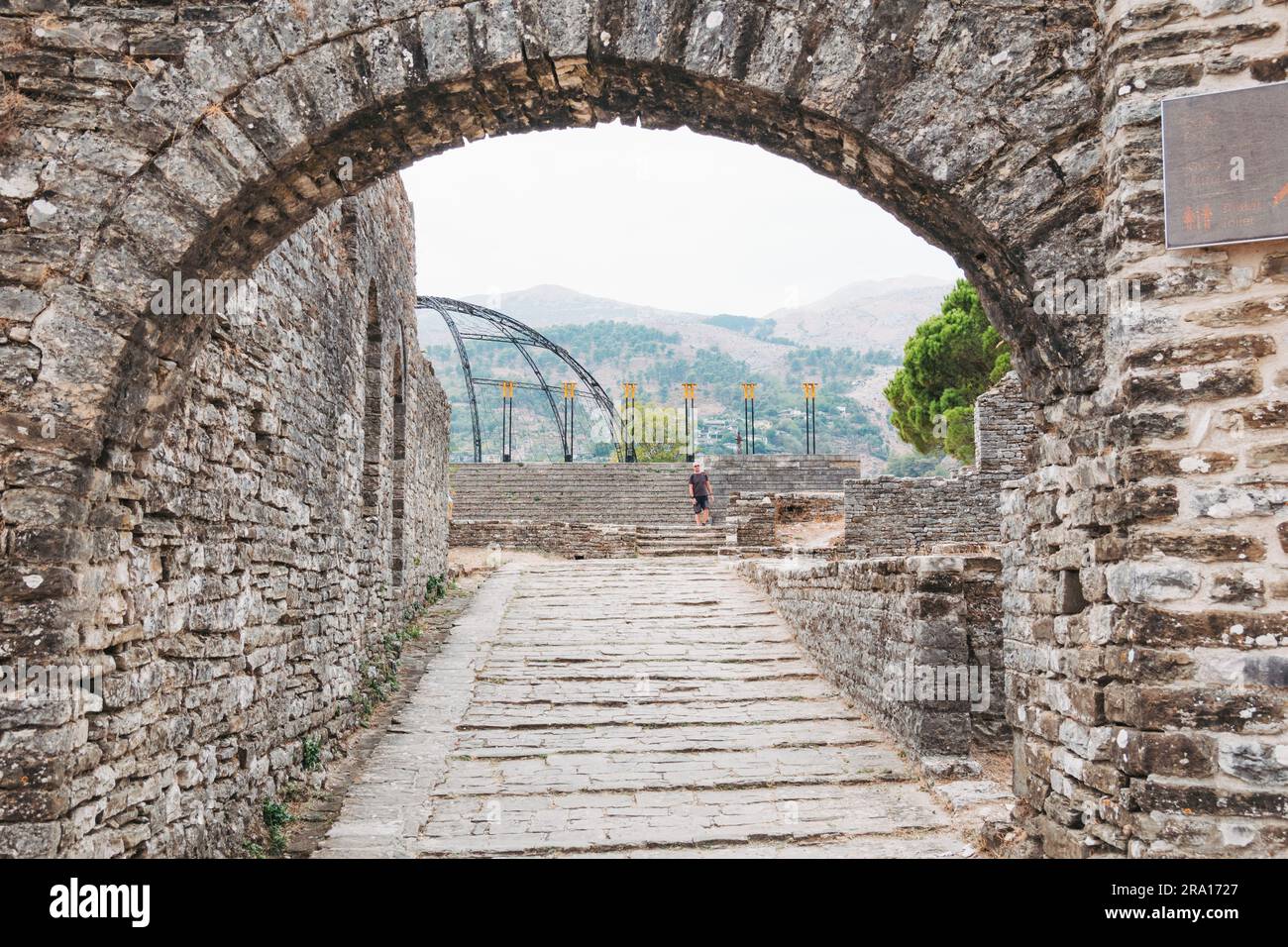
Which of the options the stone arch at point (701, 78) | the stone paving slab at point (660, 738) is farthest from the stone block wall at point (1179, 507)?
the stone paving slab at point (660, 738)

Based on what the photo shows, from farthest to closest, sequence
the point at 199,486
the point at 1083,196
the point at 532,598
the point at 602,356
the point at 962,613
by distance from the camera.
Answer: the point at 602,356
the point at 532,598
the point at 962,613
the point at 199,486
the point at 1083,196

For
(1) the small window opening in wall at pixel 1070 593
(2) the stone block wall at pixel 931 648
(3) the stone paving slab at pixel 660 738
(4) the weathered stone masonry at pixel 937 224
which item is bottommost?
(3) the stone paving slab at pixel 660 738

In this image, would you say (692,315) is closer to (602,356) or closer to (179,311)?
(602,356)

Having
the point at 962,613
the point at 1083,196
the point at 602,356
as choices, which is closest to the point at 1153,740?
the point at 1083,196

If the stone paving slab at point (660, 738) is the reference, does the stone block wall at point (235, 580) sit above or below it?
above

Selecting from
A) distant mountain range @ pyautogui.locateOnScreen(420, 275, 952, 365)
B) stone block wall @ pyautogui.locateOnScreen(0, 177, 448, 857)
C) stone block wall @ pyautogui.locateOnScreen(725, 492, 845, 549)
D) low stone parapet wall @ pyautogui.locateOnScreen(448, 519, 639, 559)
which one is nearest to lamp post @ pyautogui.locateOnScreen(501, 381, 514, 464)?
low stone parapet wall @ pyautogui.locateOnScreen(448, 519, 639, 559)

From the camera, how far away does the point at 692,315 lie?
143 metres

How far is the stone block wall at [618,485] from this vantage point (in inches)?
958

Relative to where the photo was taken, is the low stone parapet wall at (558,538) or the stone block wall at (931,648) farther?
the low stone parapet wall at (558,538)

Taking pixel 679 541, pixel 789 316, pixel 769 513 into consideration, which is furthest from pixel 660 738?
pixel 789 316

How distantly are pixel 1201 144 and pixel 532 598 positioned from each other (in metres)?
10.6

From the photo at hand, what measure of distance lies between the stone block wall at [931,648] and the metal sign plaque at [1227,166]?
3.77m

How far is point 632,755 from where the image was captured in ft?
23.8

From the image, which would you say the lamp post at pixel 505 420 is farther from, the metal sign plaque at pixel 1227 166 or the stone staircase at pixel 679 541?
the metal sign plaque at pixel 1227 166
